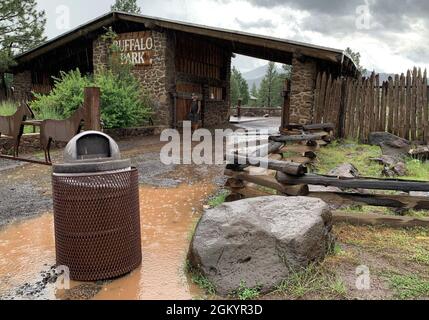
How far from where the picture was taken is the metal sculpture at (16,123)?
22.2ft

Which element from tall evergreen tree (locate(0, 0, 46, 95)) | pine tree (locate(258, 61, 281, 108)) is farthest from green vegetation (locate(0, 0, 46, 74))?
pine tree (locate(258, 61, 281, 108))

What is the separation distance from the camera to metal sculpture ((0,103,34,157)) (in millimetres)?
6770

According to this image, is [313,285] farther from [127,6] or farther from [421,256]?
[127,6]

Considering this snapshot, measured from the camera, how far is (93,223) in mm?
3645

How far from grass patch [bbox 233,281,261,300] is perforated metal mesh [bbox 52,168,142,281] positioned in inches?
46.8

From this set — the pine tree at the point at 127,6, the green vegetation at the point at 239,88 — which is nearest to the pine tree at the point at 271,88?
the green vegetation at the point at 239,88

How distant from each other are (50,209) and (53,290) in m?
2.80

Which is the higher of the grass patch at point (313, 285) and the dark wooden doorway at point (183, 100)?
the dark wooden doorway at point (183, 100)

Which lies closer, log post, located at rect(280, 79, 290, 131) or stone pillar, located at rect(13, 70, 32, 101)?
log post, located at rect(280, 79, 290, 131)

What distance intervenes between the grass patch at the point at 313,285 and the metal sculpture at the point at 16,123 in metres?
5.44

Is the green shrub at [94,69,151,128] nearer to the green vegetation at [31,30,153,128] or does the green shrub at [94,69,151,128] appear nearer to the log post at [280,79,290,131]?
the green vegetation at [31,30,153,128]

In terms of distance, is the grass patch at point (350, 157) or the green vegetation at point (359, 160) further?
the grass patch at point (350, 157)

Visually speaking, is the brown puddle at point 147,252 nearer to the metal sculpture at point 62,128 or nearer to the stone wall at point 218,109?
the metal sculpture at point 62,128

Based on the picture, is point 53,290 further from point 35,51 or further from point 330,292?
point 35,51
